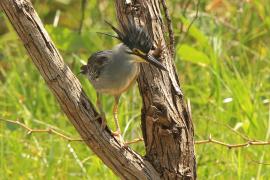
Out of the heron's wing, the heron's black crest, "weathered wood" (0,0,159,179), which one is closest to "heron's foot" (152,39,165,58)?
the heron's black crest

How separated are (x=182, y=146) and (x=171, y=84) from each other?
252 millimetres

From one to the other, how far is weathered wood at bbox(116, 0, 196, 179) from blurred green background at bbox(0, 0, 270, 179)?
547 millimetres

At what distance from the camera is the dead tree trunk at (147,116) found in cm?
283

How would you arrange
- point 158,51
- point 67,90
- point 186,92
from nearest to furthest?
point 67,90 < point 158,51 < point 186,92

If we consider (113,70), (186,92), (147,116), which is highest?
(113,70)

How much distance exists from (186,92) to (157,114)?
191cm

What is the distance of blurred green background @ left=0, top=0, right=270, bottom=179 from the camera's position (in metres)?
4.01

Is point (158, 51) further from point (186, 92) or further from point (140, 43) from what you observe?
point (186, 92)

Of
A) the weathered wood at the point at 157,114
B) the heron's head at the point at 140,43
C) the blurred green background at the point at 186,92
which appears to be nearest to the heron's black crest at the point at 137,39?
the heron's head at the point at 140,43

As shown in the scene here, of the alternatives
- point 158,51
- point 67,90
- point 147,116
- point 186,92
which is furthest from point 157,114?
point 186,92

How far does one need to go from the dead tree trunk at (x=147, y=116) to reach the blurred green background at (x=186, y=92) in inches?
22.6

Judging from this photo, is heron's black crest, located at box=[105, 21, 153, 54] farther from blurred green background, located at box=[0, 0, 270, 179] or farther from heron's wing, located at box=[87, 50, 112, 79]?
blurred green background, located at box=[0, 0, 270, 179]

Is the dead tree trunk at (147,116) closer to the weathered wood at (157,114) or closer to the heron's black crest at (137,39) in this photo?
the weathered wood at (157,114)

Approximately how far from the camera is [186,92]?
16.1 feet
